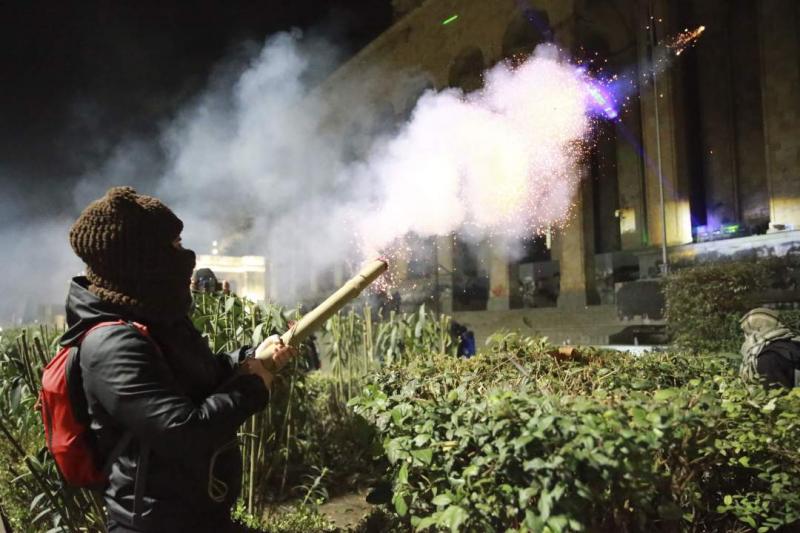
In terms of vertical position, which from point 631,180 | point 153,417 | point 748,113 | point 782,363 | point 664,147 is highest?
point 748,113

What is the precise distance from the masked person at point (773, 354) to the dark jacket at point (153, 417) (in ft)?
12.6

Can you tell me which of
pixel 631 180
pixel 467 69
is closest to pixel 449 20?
pixel 467 69

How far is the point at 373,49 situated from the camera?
20.8 metres

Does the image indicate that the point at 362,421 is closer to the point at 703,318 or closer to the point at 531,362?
the point at 531,362

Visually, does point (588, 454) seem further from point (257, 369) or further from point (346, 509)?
point (346, 509)

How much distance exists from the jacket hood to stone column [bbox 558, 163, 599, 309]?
15.9 m

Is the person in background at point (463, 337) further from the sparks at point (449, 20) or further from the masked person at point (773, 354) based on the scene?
Result: the sparks at point (449, 20)

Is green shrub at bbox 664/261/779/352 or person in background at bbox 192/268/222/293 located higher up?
person in background at bbox 192/268/222/293

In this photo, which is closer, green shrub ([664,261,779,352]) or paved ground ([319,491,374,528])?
paved ground ([319,491,374,528])

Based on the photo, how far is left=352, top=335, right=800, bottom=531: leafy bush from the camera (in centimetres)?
163

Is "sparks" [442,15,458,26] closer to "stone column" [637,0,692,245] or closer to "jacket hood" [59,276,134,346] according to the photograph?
"stone column" [637,0,692,245]

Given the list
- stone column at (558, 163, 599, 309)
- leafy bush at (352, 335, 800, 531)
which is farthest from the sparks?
leafy bush at (352, 335, 800, 531)

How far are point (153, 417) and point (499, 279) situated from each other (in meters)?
18.7

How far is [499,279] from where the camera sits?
19.9 m
